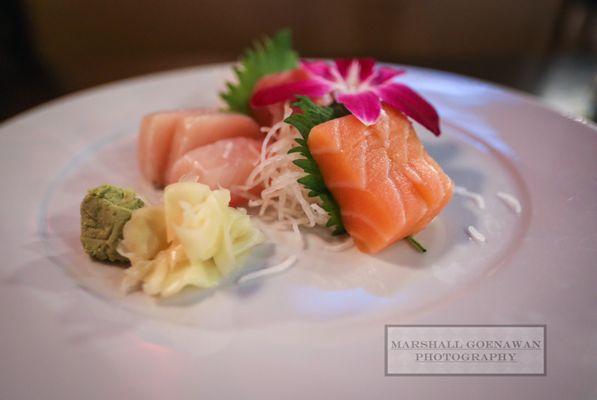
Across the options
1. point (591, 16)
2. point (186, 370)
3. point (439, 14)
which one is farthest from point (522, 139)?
point (591, 16)

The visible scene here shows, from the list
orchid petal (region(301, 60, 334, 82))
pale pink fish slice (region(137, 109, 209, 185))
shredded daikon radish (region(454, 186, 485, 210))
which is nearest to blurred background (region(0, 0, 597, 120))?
orchid petal (region(301, 60, 334, 82))

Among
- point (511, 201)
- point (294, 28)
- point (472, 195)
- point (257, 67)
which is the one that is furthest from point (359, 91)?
point (294, 28)

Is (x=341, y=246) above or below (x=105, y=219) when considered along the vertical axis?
below

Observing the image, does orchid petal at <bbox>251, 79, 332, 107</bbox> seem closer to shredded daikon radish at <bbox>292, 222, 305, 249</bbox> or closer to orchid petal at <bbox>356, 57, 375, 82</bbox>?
orchid petal at <bbox>356, 57, 375, 82</bbox>

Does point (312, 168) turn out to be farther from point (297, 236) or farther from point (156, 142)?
point (156, 142)

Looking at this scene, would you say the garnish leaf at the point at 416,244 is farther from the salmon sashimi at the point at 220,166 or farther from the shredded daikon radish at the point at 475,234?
the salmon sashimi at the point at 220,166

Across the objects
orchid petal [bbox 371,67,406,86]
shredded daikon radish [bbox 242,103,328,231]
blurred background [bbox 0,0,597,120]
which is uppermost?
orchid petal [bbox 371,67,406,86]

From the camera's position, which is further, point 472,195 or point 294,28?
point 294,28
